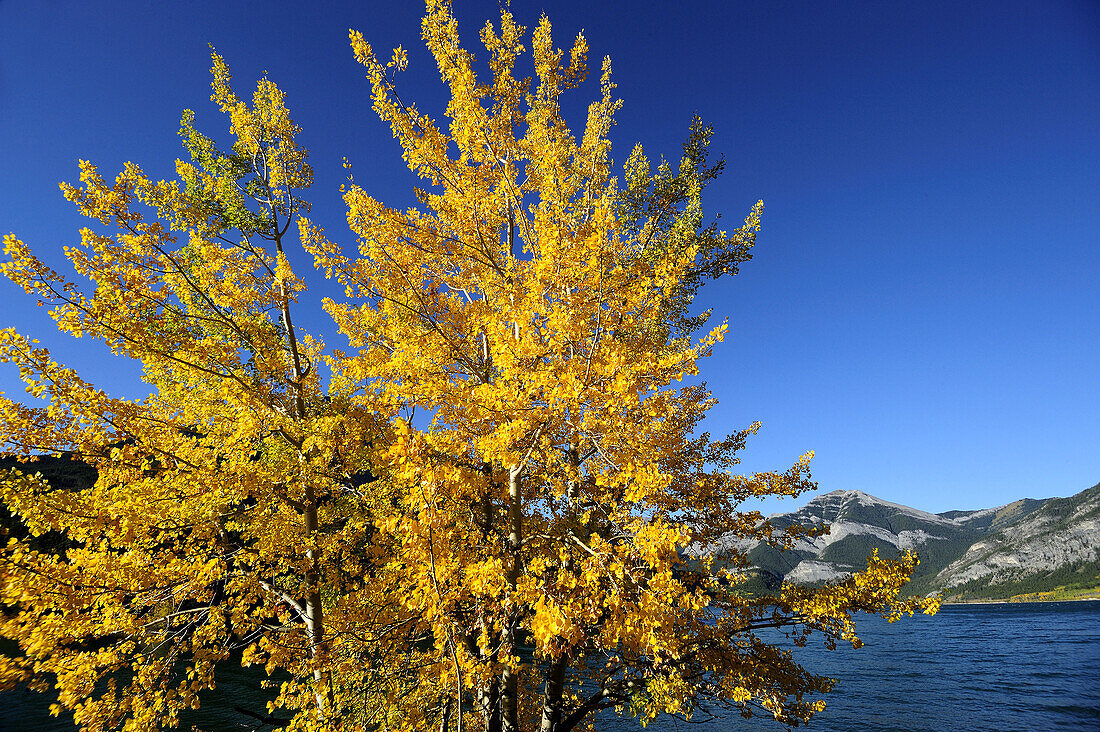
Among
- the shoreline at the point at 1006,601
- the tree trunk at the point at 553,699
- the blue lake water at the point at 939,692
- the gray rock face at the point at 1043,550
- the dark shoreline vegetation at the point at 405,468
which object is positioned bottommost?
the shoreline at the point at 1006,601

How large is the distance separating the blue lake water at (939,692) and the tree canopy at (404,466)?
22.9ft

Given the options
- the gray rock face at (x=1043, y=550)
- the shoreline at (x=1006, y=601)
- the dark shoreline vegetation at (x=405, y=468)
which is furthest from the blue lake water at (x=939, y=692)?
the gray rock face at (x=1043, y=550)

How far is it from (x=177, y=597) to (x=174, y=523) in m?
0.89

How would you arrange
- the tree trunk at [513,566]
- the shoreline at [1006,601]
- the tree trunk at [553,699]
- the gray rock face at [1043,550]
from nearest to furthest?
the tree trunk at [513,566]
the tree trunk at [553,699]
the shoreline at [1006,601]
the gray rock face at [1043,550]

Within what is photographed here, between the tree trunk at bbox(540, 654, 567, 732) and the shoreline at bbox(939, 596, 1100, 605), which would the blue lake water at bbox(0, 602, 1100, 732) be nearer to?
the tree trunk at bbox(540, 654, 567, 732)

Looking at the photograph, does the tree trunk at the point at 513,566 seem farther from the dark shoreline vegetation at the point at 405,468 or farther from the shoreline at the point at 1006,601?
the shoreline at the point at 1006,601

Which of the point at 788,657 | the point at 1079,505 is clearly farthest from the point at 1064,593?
the point at 788,657

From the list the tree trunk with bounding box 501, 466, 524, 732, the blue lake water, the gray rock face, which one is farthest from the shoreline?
the tree trunk with bounding box 501, 466, 524, 732

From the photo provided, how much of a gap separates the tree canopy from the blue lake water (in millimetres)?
6983

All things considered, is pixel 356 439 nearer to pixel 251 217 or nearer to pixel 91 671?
pixel 91 671

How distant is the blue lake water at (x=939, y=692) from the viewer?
83.6ft

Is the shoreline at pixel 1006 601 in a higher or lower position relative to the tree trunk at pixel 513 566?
lower

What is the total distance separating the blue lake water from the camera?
2547 cm

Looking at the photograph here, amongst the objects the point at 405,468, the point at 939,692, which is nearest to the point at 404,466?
the point at 405,468
